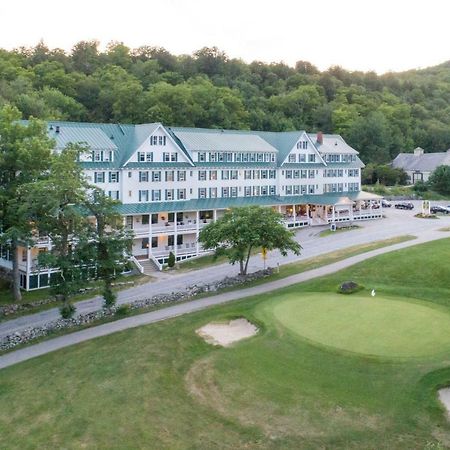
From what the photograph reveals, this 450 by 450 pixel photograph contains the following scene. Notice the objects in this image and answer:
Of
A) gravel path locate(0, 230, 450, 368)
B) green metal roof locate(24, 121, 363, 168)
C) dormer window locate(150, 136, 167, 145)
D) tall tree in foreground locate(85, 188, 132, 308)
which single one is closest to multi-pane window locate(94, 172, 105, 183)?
green metal roof locate(24, 121, 363, 168)

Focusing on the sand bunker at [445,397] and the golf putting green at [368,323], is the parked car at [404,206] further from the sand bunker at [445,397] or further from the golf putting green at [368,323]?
the sand bunker at [445,397]

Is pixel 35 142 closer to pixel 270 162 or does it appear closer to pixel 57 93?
pixel 270 162

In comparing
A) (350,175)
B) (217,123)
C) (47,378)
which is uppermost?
(217,123)

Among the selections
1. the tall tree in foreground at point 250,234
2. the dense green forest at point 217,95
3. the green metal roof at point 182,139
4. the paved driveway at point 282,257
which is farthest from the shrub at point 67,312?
the dense green forest at point 217,95

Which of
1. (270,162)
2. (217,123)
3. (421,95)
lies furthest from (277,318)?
(421,95)

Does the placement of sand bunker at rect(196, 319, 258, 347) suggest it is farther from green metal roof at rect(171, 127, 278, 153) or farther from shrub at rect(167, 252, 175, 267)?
green metal roof at rect(171, 127, 278, 153)

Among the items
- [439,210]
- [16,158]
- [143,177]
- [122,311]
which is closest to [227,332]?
[122,311]
